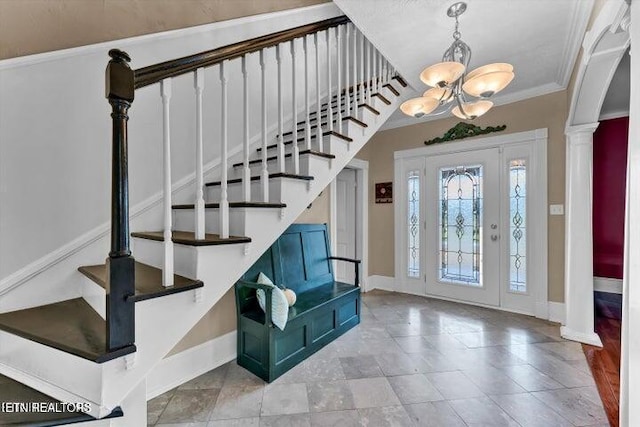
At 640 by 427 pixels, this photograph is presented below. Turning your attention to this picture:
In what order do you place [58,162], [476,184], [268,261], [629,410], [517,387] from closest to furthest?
[629,410]
[58,162]
[517,387]
[268,261]
[476,184]

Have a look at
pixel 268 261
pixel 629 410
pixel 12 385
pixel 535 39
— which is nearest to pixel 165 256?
pixel 12 385

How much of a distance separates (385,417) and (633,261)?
1454 millimetres

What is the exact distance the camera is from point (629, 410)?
1085mm

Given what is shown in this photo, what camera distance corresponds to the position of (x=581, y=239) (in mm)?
2660

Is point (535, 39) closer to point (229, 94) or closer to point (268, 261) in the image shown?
point (229, 94)

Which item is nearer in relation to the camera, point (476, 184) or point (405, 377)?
point (405, 377)

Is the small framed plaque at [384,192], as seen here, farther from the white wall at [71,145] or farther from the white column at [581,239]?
→ the white wall at [71,145]

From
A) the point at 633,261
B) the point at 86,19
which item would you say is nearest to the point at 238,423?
the point at 633,261

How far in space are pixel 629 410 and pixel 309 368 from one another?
1.77 meters

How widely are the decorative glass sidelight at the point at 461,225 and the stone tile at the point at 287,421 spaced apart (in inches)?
112

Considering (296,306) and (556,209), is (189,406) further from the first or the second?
(556,209)

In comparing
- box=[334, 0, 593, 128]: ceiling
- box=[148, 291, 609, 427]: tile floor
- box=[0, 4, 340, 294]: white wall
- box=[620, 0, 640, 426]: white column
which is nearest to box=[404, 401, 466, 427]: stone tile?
box=[148, 291, 609, 427]: tile floor

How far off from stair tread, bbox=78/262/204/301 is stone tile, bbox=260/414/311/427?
107cm

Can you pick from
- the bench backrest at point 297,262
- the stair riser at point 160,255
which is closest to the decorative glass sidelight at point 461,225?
the bench backrest at point 297,262
